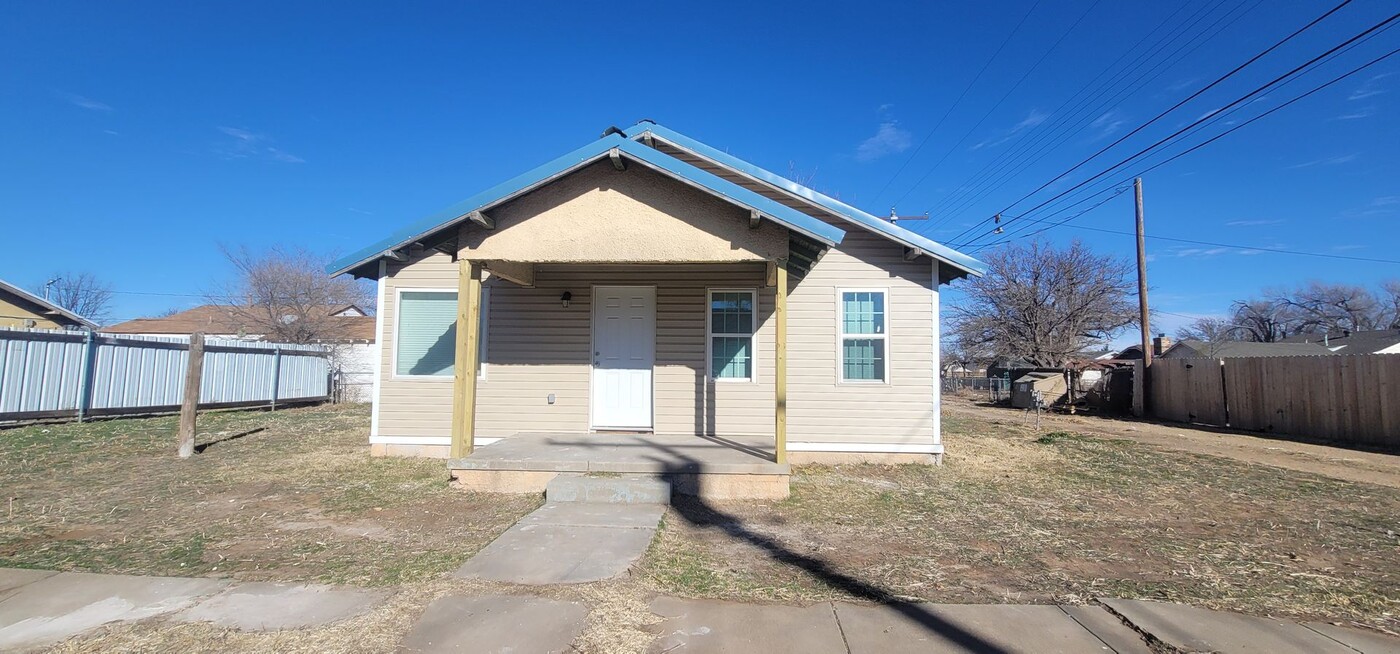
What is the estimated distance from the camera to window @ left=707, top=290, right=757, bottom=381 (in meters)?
8.53

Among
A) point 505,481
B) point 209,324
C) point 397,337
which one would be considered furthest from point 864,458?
point 209,324

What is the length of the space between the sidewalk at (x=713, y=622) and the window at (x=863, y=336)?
4898mm

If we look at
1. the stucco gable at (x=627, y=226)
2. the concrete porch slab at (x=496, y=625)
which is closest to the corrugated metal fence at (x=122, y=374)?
the stucco gable at (x=627, y=226)

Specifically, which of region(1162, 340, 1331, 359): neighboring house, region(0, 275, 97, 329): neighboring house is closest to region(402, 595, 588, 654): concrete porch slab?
region(0, 275, 97, 329): neighboring house

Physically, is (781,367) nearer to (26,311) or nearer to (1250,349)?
(26,311)

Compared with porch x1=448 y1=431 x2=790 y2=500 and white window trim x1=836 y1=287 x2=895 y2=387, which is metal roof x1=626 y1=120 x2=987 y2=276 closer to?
white window trim x1=836 y1=287 x2=895 y2=387

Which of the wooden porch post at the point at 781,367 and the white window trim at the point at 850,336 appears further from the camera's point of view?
the white window trim at the point at 850,336

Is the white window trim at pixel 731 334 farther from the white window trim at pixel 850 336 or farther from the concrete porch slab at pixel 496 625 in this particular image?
the concrete porch slab at pixel 496 625

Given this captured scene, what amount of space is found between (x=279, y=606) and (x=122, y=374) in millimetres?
13359

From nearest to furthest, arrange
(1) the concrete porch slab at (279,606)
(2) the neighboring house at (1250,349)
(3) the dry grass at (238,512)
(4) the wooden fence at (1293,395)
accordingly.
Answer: (1) the concrete porch slab at (279,606)
(3) the dry grass at (238,512)
(4) the wooden fence at (1293,395)
(2) the neighboring house at (1250,349)

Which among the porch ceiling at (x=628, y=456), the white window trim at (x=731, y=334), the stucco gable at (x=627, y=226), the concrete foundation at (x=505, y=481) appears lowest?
the concrete foundation at (x=505, y=481)

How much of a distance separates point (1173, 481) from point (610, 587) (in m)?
7.80

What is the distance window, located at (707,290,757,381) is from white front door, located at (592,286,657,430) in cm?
83

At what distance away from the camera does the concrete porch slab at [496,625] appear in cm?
309
